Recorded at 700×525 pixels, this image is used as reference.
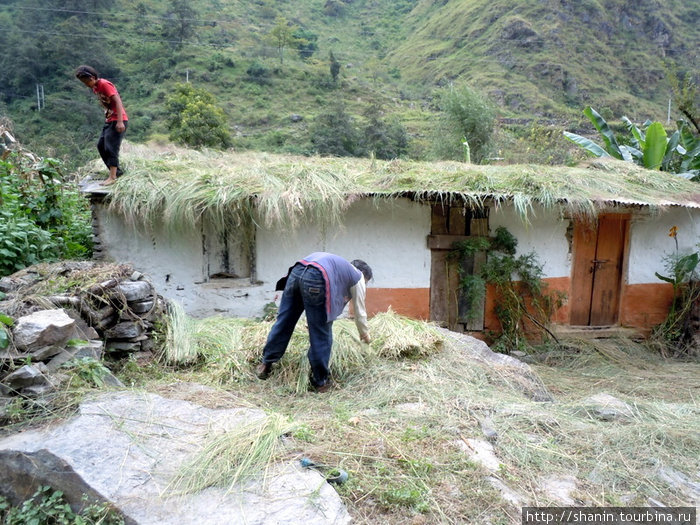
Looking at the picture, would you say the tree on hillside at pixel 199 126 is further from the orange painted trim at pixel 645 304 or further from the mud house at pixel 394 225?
the orange painted trim at pixel 645 304

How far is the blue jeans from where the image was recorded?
145 inches

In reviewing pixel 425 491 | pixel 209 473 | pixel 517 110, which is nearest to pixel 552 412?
pixel 425 491

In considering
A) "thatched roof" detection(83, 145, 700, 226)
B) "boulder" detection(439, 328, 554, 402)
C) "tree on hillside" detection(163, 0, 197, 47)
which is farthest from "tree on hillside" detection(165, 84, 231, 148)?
"tree on hillside" detection(163, 0, 197, 47)

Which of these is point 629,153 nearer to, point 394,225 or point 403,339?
point 394,225

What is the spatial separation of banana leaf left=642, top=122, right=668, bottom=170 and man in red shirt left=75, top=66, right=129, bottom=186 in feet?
26.5

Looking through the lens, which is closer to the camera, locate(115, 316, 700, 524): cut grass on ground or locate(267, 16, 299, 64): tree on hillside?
locate(115, 316, 700, 524): cut grass on ground

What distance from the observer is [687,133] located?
8.59m

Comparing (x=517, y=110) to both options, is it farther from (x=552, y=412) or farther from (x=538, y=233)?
(x=552, y=412)

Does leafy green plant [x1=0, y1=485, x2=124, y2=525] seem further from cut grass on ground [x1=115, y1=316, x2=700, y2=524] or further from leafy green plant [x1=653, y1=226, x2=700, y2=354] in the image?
leafy green plant [x1=653, y1=226, x2=700, y2=354]

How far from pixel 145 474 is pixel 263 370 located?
1.69m

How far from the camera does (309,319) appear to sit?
3779 mm

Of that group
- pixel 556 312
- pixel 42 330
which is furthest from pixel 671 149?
pixel 42 330

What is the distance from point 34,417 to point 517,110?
31.2 m

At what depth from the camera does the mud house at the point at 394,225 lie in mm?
5621
